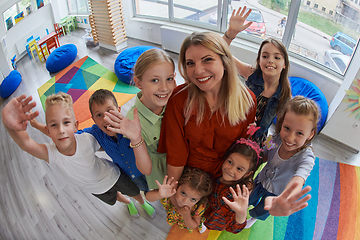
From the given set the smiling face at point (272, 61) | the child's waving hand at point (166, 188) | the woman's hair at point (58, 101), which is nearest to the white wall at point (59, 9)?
the woman's hair at point (58, 101)

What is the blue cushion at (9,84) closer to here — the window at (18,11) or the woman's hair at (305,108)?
the window at (18,11)

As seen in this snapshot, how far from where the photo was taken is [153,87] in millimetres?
1369

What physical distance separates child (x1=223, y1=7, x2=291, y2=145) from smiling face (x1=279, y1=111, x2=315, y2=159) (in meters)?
0.41

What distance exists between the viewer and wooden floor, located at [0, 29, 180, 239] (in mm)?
2180

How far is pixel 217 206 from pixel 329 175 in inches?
66.8

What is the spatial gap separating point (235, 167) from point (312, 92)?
2.19m

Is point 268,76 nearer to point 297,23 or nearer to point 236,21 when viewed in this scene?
point 236,21

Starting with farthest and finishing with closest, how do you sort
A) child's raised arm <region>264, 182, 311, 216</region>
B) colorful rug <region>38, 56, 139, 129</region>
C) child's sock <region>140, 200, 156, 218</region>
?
1. colorful rug <region>38, 56, 139, 129</region>
2. child's sock <region>140, 200, 156, 218</region>
3. child's raised arm <region>264, 182, 311, 216</region>

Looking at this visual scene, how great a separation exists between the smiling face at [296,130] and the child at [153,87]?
79cm

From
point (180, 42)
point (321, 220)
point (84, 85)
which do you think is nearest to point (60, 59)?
point (84, 85)

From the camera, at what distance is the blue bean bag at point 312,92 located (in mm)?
2928

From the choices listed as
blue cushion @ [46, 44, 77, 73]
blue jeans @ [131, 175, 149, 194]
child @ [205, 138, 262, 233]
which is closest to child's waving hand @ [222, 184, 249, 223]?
child @ [205, 138, 262, 233]

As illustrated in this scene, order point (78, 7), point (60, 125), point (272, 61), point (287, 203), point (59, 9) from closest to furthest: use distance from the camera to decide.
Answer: point (287, 203) < point (60, 125) < point (272, 61) < point (59, 9) < point (78, 7)

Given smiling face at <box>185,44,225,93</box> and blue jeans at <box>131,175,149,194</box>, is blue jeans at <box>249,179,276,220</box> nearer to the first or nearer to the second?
blue jeans at <box>131,175,149,194</box>
